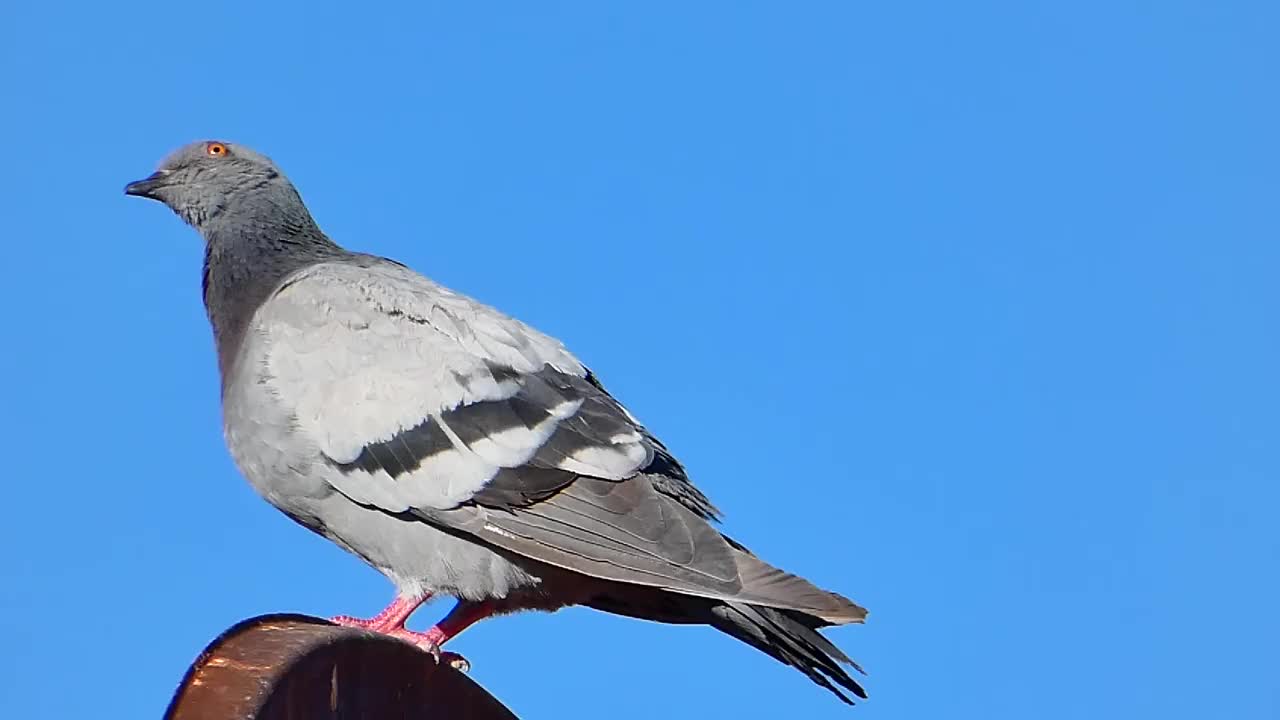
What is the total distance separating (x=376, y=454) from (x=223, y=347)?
142 cm

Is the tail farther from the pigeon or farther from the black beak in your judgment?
the black beak

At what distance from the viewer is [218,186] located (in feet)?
31.0

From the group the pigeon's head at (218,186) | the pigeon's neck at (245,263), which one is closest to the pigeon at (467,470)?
the pigeon's neck at (245,263)

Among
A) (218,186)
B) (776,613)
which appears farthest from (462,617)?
(218,186)

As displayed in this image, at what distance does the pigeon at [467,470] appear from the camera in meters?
7.07

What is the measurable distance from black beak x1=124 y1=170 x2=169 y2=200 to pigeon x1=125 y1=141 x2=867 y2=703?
1.92 metres

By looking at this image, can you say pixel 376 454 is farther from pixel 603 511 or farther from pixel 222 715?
pixel 222 715

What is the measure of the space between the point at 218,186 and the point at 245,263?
918 mm

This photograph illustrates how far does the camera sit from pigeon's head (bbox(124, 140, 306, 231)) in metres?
9.32

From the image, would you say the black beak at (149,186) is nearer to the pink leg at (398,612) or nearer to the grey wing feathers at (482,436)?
the grey wing feathers at (482,436)

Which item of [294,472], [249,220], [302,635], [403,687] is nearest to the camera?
[302,635]

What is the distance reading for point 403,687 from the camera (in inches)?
190

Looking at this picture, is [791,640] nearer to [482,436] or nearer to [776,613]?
[776,613]

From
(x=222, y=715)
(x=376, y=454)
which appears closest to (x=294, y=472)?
(x=376, y=454)
